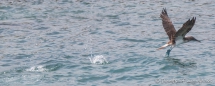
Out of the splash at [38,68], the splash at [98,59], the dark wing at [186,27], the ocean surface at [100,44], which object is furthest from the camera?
the splash at [98,59]

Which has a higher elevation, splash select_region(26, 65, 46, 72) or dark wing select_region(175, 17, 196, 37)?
dark wing select_region(175, 17, 196, 37)

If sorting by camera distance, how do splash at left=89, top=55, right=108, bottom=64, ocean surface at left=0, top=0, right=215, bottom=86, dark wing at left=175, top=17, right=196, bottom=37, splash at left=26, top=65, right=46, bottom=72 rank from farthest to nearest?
splash at left=89, top=55, right=108, bottom=64 < splash at left=26, top=65, right=46, bottom=72 < dark wing at left=175, top=17, right=196, bottom=37 < ocean surface at left=0, top=0, right=215, bottom=86

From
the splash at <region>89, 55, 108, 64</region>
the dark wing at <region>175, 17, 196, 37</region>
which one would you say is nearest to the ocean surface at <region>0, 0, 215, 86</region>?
the splash at <region>89, 55, 108, 64</region>

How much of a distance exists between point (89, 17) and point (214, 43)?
18.7 feet

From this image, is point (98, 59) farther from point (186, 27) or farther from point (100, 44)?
point (186, 27)

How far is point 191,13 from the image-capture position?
880 inches

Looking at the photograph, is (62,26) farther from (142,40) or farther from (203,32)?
(203,32)

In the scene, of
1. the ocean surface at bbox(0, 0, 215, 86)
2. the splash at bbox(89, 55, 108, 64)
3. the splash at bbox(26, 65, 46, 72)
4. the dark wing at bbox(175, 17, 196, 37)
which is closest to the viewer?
the ocean surface at bbox(0, 0, 215, 86)

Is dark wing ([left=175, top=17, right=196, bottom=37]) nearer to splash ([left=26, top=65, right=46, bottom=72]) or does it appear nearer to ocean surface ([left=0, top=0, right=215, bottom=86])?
ocean surface ([left=0, top=0, right=215, bottom=86])

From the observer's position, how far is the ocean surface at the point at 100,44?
14.5m

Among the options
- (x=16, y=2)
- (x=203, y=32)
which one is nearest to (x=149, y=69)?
(x=203, y=32)

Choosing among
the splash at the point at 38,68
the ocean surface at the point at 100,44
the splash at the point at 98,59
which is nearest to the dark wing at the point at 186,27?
the ocean surface at the point at 100,44

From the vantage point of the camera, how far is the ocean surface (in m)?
14.5

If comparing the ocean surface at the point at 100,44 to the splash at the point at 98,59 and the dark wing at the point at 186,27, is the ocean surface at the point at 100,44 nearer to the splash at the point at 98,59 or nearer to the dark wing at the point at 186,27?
the splash at the point at 98,59
